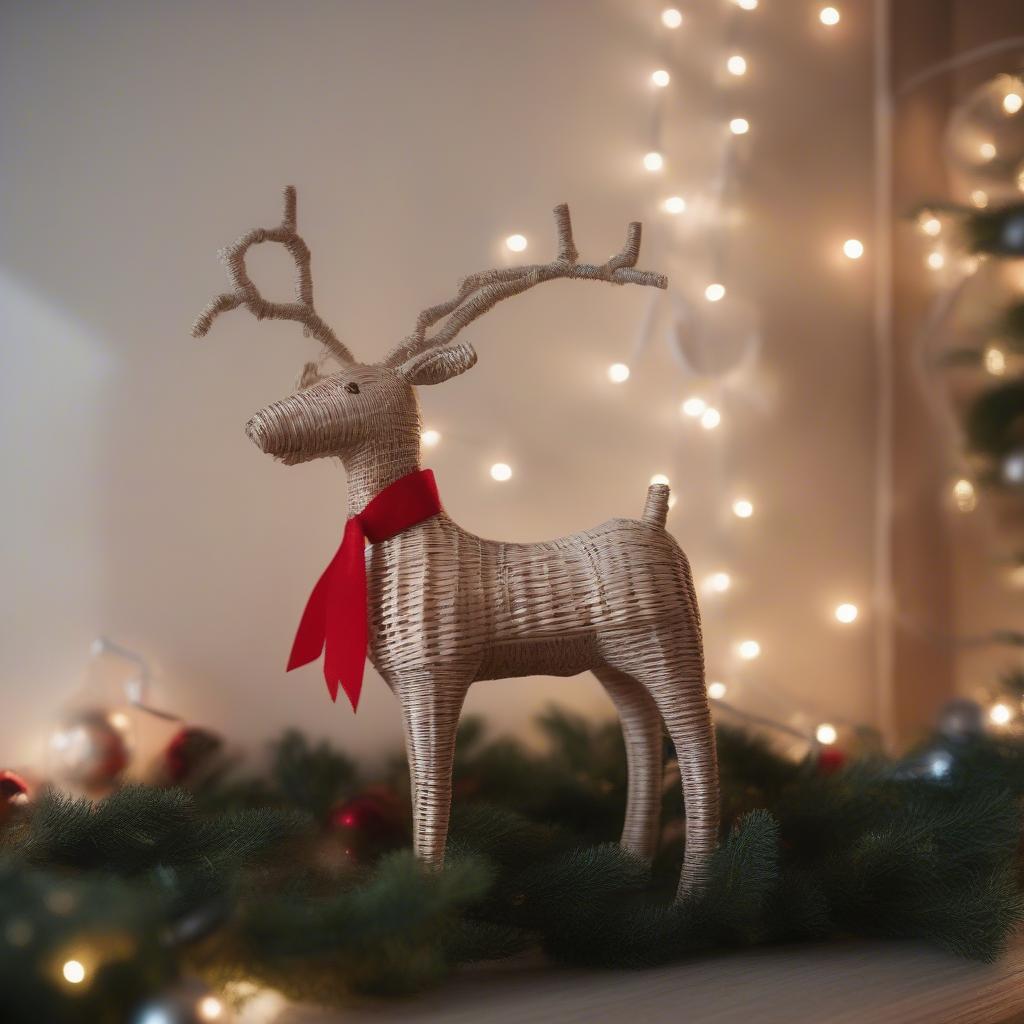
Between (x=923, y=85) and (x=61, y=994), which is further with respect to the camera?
(x=923, y=85)

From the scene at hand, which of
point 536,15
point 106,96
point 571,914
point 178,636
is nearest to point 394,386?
point 571,914

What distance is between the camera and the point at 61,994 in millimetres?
619

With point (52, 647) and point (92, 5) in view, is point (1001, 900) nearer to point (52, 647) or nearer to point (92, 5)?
point (52, 647)

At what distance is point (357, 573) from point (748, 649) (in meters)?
1.00

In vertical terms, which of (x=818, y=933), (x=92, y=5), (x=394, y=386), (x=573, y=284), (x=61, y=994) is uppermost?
(x=92, y=5)

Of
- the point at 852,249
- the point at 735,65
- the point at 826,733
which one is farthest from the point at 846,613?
the point at 735,65

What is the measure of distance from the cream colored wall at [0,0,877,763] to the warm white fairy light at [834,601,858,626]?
0.08 ft

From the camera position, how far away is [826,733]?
70.6 inches

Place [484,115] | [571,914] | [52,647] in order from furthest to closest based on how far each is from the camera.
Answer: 1. [484,115]
2. [52,647]
3. [571,914]

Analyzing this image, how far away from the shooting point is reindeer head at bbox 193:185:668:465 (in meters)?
0.92

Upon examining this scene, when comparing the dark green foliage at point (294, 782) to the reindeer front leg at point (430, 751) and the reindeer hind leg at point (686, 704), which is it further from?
the reindeer hind leg at point (686, 704)

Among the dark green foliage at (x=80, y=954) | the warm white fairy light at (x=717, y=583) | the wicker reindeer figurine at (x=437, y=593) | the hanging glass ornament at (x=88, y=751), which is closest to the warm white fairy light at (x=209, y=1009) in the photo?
the dark green foliage at (x=80, y=954)

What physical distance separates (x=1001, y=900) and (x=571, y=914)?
0.39 metres

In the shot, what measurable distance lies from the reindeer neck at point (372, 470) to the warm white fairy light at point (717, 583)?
34.5 inches
